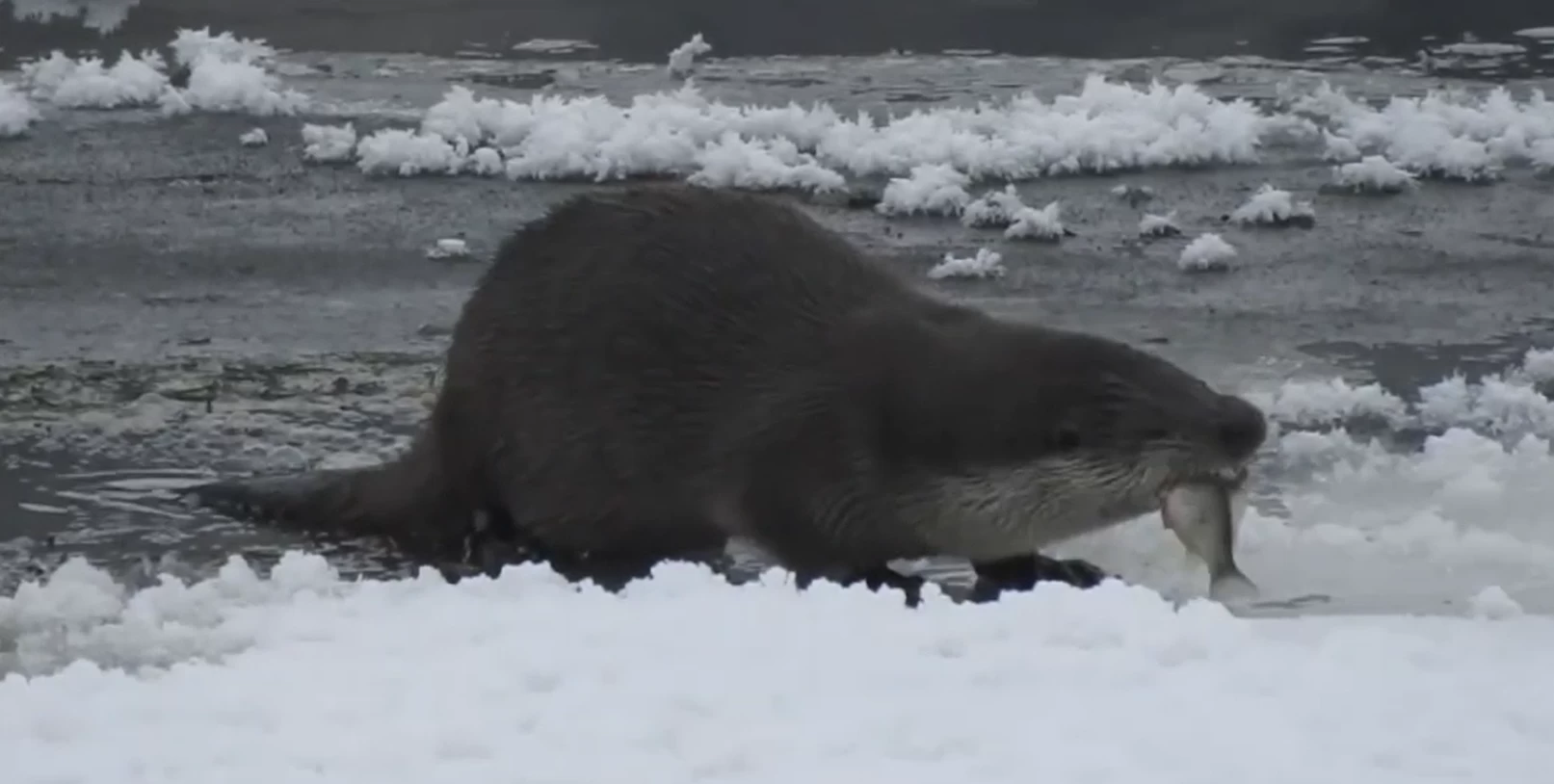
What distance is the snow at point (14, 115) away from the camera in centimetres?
964

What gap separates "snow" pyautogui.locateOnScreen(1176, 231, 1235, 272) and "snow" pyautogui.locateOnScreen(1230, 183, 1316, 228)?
23.0 inches

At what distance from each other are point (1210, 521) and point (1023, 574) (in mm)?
526

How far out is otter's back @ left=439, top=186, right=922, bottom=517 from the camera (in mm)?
4738

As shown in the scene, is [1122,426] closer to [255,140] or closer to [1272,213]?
[1272,213]

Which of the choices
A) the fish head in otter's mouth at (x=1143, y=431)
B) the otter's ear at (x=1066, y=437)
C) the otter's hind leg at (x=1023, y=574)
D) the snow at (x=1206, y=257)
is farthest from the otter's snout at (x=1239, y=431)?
the snow at (x=1206, y=257)

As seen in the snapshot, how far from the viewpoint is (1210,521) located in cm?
432

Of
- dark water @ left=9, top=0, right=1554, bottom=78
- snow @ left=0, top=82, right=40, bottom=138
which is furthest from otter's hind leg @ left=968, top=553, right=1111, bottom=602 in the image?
dark water @ left=9, top=0, right=1554, bottom=78

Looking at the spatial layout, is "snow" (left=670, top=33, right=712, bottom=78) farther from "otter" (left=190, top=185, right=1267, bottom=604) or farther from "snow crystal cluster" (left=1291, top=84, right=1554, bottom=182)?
"otter" (left=190, top=185, right=1267, bottom=604)

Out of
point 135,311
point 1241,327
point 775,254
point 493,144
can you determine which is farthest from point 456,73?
point 775,254

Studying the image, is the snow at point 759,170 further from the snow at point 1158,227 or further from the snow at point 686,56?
the snow at point 686,56

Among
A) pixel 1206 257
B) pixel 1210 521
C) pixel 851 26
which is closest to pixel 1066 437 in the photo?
pixel 1210 521

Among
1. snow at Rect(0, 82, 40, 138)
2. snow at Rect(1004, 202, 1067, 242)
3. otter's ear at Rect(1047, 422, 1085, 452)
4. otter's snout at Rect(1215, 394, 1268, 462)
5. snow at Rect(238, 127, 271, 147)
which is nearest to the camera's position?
otter's snout at Rect(1215, 394, 1268, 462)

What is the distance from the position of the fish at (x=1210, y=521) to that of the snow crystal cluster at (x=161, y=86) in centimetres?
636

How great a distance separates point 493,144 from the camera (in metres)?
9.10
